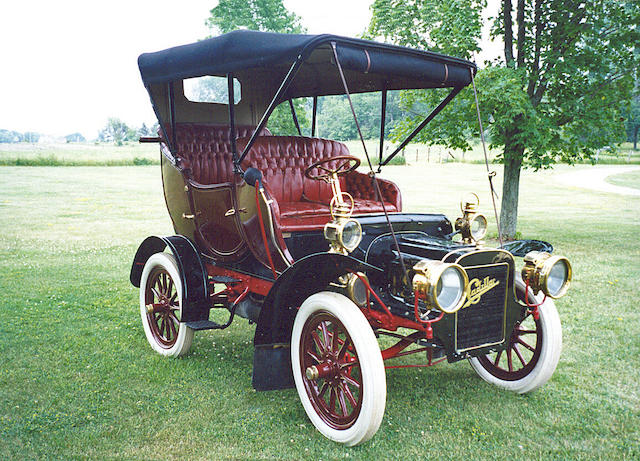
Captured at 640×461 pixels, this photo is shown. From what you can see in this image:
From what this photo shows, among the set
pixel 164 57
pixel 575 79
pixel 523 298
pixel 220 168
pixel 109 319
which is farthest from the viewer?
pixel 575 79

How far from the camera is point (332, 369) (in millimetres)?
3314

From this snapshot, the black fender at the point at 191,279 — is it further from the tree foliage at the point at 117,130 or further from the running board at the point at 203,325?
the tree foliage at the point at 117,130

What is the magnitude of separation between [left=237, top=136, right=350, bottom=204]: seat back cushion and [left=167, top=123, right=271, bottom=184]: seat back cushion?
44 cm

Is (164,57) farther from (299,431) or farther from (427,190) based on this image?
(427,190)

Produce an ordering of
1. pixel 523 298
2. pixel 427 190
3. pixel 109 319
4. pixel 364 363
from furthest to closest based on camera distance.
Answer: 1. pixel 427 190
2. pixel 109 319
3. pixel 523 298
4. pixel 364 363

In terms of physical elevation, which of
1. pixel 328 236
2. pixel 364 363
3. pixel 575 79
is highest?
pixel 575 79

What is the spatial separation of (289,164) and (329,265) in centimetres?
194

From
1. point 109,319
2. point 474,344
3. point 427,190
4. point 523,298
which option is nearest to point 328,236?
point 474,344

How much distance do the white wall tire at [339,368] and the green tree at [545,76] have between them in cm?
615

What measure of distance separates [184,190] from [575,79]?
738 cm

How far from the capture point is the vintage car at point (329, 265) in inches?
124

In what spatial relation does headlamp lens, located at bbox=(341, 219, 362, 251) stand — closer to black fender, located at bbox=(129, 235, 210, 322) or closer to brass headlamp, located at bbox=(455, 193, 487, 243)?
brass headlamp, located at bbox=(455, 193, 487, 243)

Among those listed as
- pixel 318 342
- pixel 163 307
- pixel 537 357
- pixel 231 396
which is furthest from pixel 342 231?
pixel 163 307

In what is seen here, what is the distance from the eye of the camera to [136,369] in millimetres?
4312
